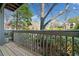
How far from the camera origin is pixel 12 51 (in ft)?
7.99

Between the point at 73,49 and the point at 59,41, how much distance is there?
0.20 m

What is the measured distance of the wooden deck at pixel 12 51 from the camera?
7.95ft

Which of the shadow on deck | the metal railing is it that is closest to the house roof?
the metal railing

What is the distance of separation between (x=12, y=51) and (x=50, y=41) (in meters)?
0.52

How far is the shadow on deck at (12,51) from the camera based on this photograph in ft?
7.95

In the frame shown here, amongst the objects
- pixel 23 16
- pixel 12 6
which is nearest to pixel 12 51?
pixel 23 16

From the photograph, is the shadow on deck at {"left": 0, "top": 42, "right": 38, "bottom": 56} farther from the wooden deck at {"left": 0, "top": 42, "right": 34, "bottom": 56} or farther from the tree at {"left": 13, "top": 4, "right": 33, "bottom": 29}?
the tree at {"left": 13, "top": 4, "right": 33, "bottom": 29}

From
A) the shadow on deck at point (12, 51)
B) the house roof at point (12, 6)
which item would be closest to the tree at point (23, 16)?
the house roof at point (12, 6)

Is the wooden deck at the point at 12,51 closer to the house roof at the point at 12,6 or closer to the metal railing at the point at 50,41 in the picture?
the metal railing at the point at 50,41

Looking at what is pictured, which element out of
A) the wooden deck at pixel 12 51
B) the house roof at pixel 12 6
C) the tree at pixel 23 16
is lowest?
the wooden deck at pixel 12 51

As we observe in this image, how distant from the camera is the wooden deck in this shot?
242 cm

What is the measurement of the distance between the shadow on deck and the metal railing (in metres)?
0.07

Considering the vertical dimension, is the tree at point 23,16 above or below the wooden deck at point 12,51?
above

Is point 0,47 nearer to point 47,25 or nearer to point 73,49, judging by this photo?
point 47,25
